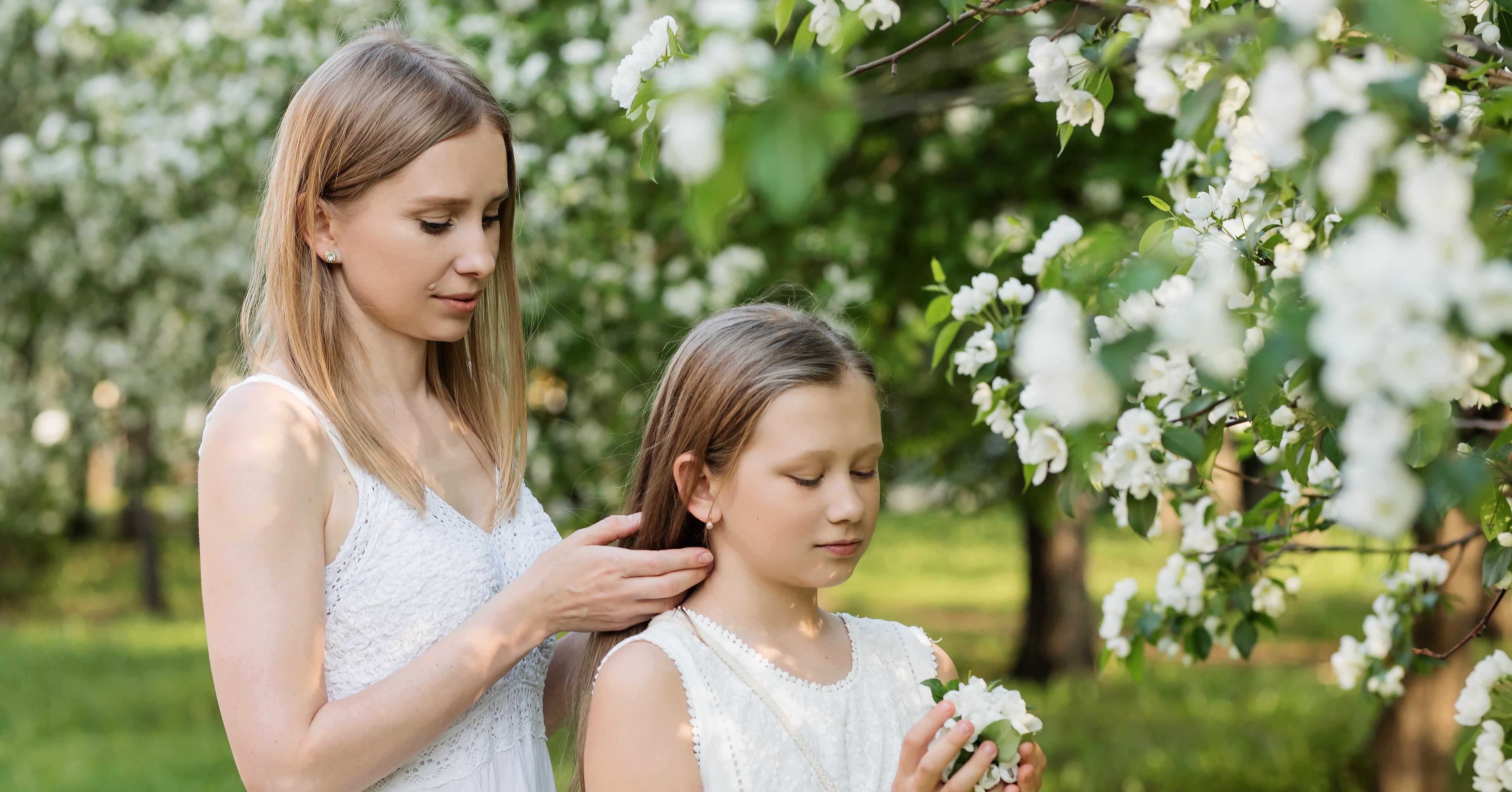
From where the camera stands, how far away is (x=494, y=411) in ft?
7.54

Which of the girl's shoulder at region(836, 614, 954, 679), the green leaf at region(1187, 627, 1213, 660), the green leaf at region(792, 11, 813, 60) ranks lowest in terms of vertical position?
the green leaf at region(1187, 627, 1213, 660)

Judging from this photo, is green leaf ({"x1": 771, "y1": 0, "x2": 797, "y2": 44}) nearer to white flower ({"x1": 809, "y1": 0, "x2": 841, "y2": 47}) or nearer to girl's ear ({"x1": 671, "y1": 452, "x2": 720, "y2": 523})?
white flower ({"x1": 809, "y1": 0, "x2": 841, "y2": 47})

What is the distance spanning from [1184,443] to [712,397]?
0.72 m

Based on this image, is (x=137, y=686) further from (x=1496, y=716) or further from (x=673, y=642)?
(x=1496, y=716)

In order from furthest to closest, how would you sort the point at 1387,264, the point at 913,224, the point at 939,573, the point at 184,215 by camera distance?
the point at 939,573 → the point at 184,215 → the point at 913,224 → the point at 1387,264

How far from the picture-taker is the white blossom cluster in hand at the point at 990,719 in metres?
1.62

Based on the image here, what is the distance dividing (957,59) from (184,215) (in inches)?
231

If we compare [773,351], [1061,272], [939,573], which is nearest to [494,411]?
[773,351]

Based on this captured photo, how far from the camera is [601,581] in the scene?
1820mm

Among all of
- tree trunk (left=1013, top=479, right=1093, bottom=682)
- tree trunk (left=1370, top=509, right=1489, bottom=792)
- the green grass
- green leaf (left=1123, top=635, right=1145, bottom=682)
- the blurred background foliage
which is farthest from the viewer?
tree trunk (left=1013, top=479, right=1093, bottom=682)

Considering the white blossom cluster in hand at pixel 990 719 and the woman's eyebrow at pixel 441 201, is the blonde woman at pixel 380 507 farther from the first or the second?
the white blossom cluster in hand at pixel 990 719

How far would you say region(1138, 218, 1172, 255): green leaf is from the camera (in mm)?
1596

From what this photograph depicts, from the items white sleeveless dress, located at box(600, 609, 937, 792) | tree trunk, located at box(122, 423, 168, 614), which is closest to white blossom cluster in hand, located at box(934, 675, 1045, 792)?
white sleeveless dress, located at box(600, 609, 937, 792)

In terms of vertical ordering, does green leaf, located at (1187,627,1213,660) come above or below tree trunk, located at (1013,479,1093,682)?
above
